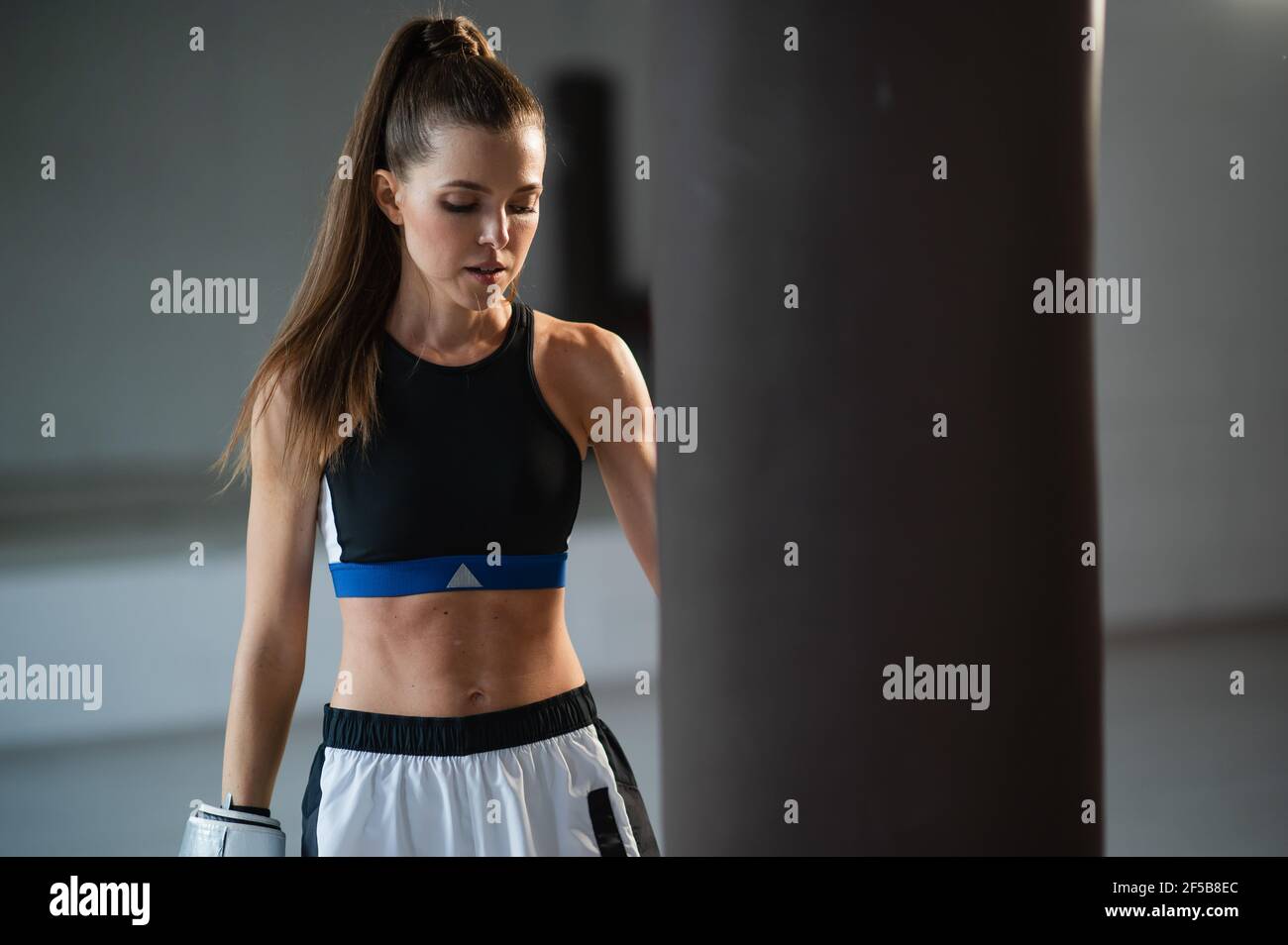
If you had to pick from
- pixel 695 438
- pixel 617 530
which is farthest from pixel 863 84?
pixel 617 530

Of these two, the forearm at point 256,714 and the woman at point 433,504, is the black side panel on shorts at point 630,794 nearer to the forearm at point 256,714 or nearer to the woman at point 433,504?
the woman at point 433,504

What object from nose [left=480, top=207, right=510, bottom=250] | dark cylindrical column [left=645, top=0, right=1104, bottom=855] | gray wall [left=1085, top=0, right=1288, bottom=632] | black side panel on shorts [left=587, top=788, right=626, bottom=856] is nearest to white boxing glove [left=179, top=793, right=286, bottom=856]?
black side panel on shorts [left=587, top=788, right=626, bottom=856]

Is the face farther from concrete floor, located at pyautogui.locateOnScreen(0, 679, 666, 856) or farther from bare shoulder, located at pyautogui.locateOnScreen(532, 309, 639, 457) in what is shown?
concrete floor, located at pyautogui.locateOnScreen(0, 679, 666, 856)

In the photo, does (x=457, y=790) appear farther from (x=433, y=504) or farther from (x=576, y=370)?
(x=576, y=370)

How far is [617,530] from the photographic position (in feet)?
7.35

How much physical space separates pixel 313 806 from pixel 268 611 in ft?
0.88

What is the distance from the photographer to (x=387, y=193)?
1.68m

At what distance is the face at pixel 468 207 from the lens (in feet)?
5.30

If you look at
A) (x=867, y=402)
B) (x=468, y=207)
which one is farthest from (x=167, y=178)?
(x=867, y=402)

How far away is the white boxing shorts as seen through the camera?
62.8 inches

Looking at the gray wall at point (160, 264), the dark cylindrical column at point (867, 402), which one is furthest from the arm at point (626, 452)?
the gray wall at point (160, 264)

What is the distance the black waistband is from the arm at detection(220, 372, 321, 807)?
108mm

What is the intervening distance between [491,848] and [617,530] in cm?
76

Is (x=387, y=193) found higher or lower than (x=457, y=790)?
higher
